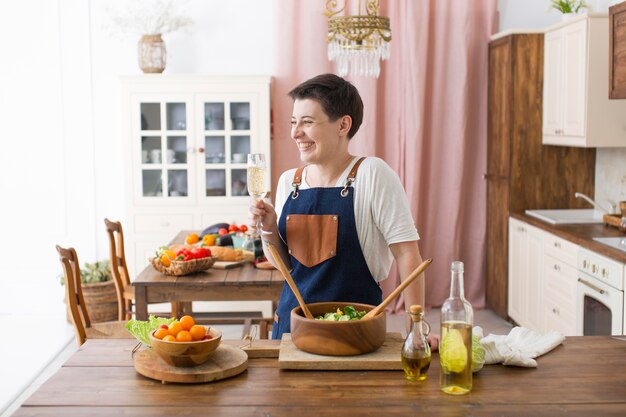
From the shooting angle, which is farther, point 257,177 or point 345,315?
point 257,177

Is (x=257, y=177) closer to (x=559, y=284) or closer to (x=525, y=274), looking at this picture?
(x=559, y=284)

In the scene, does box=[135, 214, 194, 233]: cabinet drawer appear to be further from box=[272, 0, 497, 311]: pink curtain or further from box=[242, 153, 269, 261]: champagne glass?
box=[242, 153, 269, 261]: champagne glass

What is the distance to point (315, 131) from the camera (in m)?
2.48

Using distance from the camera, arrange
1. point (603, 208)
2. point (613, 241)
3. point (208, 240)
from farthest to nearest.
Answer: point (603, 208), point (208, 240), point (613, 241)

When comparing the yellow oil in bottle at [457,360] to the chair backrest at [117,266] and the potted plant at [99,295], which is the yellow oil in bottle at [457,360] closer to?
the chair backrest at [117,266]

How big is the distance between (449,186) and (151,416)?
4677mm

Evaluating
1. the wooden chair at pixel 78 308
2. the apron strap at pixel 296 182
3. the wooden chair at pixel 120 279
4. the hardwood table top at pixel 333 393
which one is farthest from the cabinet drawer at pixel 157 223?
the hardwood table top at pixel 333 393

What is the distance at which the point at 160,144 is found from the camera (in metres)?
5.88

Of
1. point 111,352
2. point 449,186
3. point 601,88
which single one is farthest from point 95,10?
point 111,352

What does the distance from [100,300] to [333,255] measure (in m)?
3.64

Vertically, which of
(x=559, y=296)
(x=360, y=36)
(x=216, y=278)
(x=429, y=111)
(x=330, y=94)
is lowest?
(x=559, y=296)

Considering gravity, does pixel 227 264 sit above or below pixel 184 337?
below

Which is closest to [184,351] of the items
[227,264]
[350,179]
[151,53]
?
[350,179]

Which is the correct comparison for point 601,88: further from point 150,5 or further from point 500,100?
point 150,5
